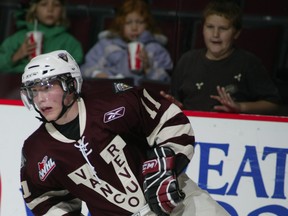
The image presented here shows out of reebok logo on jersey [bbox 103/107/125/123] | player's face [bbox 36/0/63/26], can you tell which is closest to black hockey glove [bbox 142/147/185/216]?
reebok logo on jersey [bbox 103/107/125/123]

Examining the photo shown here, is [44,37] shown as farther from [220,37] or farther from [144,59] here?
[220,37]

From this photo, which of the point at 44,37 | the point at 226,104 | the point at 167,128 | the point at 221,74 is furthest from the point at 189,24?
the point at 167,128

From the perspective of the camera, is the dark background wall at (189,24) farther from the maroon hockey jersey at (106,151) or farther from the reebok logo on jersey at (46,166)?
the reebok logo on jersey at (46,166)

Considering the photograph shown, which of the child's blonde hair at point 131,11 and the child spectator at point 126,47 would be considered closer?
the child spectator at point 126,47

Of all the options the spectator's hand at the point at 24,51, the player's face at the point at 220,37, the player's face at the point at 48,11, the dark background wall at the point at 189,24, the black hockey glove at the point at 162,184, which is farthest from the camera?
the player's face at the point at 48,11

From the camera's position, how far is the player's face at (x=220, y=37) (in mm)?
3561

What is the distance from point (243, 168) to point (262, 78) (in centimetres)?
41

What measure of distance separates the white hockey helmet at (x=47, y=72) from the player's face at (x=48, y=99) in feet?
0.06

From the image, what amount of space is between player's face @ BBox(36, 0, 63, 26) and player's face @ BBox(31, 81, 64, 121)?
1.44 m

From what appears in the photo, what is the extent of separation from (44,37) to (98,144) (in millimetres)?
1396

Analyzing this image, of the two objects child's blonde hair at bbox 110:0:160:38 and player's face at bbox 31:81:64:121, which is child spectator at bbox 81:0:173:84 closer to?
child's blonde hair at bbox 110:0:160:38

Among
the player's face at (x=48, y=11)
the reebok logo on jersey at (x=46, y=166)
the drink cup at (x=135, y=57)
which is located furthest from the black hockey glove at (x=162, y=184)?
the player's face at (x=48, y=11)

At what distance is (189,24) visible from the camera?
383 centimetres

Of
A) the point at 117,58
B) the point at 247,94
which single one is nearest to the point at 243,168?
the point at 247,94
